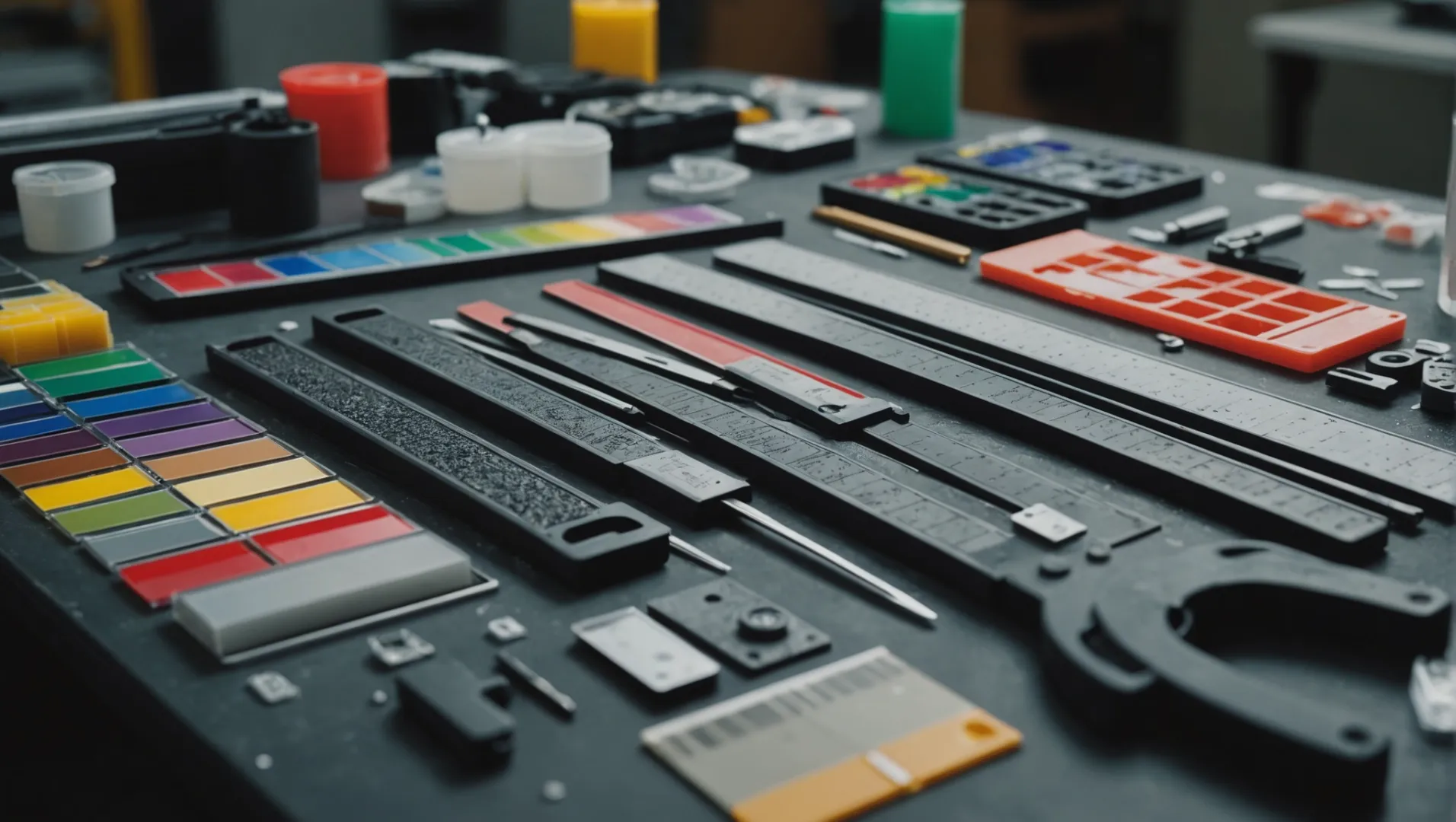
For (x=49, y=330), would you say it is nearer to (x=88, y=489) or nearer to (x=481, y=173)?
(x=88, y=489)

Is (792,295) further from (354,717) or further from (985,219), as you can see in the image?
(354,717)

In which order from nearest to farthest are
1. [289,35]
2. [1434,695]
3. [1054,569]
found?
[1434,695], [1054,569], [289,35]

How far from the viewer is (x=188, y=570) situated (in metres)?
0.96

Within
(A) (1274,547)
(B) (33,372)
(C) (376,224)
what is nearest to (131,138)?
(C) (376,224)

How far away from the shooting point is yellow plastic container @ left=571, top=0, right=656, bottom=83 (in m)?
2.35

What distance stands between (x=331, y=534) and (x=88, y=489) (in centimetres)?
21

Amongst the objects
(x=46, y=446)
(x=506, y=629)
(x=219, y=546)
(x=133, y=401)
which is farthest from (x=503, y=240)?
(x=506, y=629)

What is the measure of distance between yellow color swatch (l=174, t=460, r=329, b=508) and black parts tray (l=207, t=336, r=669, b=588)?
0.17 feet

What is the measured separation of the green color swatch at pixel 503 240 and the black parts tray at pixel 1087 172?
0.59 meters

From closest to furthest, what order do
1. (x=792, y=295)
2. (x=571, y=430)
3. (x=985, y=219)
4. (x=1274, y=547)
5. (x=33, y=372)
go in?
(x=1274, y=547) → (x=571, y=430) → (x=33, y=372) → (x=792, y=295) → (x=985, y=219)

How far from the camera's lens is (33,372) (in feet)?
4.26

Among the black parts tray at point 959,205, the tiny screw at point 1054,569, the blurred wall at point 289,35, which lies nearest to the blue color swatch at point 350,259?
the black parts tray at point 959,205

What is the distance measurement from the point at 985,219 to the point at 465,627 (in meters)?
0.96

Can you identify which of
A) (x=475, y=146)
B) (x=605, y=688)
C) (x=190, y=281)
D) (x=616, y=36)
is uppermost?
(x=616, y=36)
